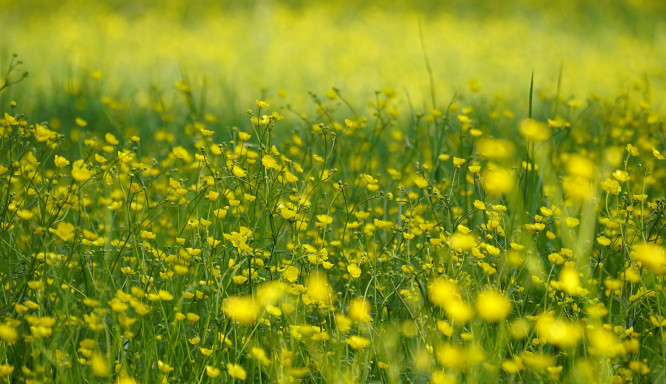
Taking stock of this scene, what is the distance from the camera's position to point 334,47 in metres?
6.34

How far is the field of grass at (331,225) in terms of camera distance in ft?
4.66

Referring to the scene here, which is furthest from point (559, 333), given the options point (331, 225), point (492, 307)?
point (331, 225)

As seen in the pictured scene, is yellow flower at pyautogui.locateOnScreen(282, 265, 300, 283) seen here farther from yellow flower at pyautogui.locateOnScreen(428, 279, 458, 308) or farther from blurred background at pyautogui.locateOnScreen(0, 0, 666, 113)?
blurred background at pyautogui.locateOnScreen(0, 0, 666, 113)

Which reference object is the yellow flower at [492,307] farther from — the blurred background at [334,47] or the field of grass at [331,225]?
the blurred background at [334,47]

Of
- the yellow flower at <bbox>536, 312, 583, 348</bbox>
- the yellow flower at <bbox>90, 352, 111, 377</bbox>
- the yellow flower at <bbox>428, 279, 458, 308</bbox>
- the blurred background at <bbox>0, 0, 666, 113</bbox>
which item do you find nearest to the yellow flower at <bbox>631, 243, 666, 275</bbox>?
the yellow flower at <bbox>536, 312, 583, 348</bbox>

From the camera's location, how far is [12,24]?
7641 millimetres

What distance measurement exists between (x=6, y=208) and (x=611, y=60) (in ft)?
16.7

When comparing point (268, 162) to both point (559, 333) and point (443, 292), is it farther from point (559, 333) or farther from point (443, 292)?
point (559, 333)

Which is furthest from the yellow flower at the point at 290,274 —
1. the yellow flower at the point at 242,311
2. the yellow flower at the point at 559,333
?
the yellow flower at the point at 559,333

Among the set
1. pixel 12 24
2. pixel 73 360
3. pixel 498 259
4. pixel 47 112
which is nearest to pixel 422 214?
pixel 498 259

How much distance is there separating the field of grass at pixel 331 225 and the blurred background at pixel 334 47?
6cm

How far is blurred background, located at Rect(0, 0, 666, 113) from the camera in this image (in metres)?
4.73

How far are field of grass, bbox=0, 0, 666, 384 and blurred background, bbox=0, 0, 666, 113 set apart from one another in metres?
0.06

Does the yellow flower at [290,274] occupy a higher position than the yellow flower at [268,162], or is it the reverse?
the yellow flower at [268,162]
